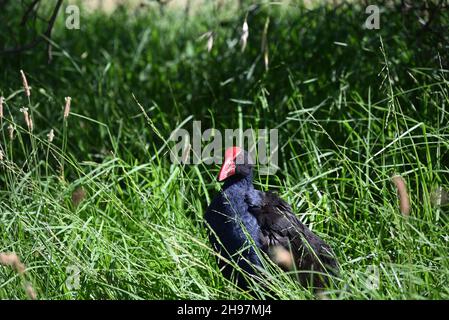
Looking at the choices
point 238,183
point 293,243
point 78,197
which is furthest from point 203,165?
point 293,243

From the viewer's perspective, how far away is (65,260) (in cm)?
322

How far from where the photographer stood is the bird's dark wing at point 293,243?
318 centimetres

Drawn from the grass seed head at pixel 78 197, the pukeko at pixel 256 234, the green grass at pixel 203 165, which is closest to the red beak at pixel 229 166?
the pukeko at pixel 256 234

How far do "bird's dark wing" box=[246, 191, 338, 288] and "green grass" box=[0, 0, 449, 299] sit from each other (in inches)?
4.6

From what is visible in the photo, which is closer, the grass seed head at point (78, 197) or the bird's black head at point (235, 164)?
the bird's black head at point (235, 164)

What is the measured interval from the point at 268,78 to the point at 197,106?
435 mm

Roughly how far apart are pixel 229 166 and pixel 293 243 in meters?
0.39

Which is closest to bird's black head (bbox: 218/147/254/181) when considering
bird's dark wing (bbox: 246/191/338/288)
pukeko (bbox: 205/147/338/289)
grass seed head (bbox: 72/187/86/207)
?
pukeko (bbox: 205/147/338/289)

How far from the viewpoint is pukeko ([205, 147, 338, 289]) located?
3.18 m

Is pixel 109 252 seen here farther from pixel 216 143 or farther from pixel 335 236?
pixel 216 143

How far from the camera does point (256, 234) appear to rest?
3.27 metres

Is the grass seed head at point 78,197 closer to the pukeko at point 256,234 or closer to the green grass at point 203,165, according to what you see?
the green grass at point 203,165

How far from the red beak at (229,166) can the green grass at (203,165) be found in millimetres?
168
